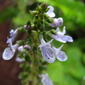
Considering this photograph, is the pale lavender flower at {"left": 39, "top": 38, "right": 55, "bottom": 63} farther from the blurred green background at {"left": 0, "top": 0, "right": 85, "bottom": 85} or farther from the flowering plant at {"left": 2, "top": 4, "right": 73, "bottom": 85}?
the blurred green background at {"left": 0, "top": 0, "right": 85, "bottom": 85}

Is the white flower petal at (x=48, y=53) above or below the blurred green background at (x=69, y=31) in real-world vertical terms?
above

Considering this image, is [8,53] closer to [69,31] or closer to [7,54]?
[7,54]

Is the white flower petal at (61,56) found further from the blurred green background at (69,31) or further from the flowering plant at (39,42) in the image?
the blurred green background at (69,31)

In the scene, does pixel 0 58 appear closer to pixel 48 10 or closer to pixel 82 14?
pixel 48 10

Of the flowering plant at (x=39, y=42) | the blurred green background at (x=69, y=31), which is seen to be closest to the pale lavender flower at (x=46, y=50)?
the flowering plant at (x=39, y=42)

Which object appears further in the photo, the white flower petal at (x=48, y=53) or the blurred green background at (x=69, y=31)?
the blurred green background at (x=69, y=31)

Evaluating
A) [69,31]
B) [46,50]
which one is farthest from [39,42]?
[69,31]

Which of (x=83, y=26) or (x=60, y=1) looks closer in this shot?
(x=60, y=1)

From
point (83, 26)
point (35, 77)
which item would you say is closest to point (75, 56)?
point (83, 26)
